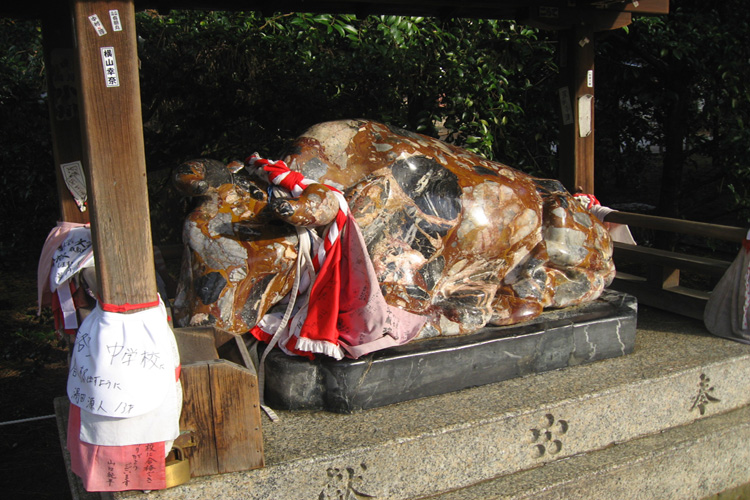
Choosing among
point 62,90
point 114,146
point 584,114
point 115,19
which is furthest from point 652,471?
point 62,90

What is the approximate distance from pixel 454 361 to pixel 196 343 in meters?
1.22

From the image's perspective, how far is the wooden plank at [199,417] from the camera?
239cm

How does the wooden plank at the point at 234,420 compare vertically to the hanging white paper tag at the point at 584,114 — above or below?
below

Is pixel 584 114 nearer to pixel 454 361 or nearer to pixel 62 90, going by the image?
pixel 454 361

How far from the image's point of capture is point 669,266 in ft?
14.4

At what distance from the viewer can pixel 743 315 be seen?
12.4ft

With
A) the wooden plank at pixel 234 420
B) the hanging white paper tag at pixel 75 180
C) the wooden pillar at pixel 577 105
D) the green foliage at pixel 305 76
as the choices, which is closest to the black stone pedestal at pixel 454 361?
the wooden plank at pixel 234 420

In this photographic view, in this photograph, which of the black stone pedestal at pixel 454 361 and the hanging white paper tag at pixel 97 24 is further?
the black stone pedestal at pixel 454 361

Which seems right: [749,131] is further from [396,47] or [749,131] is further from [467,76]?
[396,47]

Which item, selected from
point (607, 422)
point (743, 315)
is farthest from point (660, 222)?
point (607, 422)

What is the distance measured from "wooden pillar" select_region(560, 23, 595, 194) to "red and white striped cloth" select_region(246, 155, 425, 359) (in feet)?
7.79

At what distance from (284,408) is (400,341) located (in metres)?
0.62

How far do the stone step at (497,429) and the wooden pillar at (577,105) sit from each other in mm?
1438

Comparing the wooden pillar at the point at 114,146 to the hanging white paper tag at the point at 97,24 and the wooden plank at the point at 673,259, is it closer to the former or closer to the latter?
the hanging white paper tag at the point at 97,24
